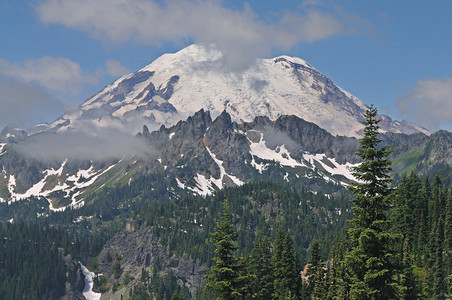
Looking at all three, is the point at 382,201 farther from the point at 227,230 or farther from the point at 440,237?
the point at 440,237

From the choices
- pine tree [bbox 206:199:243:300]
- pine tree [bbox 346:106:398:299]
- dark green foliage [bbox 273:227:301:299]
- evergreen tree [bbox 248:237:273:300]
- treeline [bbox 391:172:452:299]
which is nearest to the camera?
pine tree [bbox 346:106:398:299]

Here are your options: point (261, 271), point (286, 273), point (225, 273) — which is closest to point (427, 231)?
point (286, 273)

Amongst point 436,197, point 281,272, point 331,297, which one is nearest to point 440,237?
point 436,197

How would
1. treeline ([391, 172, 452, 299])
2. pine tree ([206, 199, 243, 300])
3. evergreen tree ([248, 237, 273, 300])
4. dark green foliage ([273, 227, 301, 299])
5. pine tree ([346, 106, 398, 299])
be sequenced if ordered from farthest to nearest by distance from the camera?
treeline ([391, 172, 452, 299]) → evergreen tree ([248, 237, 273, 300]) → dark green foliage ([273, 227, 301, 299]) → pine tree ([206, 199, 243, 300]) → pine tree ([346, 106, 398, 299])

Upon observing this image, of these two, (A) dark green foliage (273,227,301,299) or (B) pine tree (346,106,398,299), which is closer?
(B) pine tree (346,106,398,299)

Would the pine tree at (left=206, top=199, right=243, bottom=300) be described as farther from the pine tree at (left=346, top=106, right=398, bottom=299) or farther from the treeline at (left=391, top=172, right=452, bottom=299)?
the treeline at (left=391, top=172, right=452, bottom=299)

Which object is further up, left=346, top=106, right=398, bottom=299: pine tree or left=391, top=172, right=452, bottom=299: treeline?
left=391, top=172, right=452, bottom=299: treeline

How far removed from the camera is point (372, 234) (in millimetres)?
37781

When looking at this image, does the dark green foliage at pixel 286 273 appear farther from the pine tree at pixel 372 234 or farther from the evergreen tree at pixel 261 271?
the pine tree at pixel 372 234

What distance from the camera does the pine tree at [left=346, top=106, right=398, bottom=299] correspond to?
1479 inches

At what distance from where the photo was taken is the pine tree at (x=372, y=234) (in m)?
37.6

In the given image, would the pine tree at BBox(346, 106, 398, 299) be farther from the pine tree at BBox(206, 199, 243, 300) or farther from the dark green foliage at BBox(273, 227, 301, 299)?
the dark green foliage at BBox(273, 227, 301, 299)

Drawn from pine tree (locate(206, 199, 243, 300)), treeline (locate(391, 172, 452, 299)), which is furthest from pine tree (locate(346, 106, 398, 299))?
treeline (locate(391, 172, 452, 299))

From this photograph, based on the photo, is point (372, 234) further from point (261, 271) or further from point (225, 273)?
point (261, 271)
